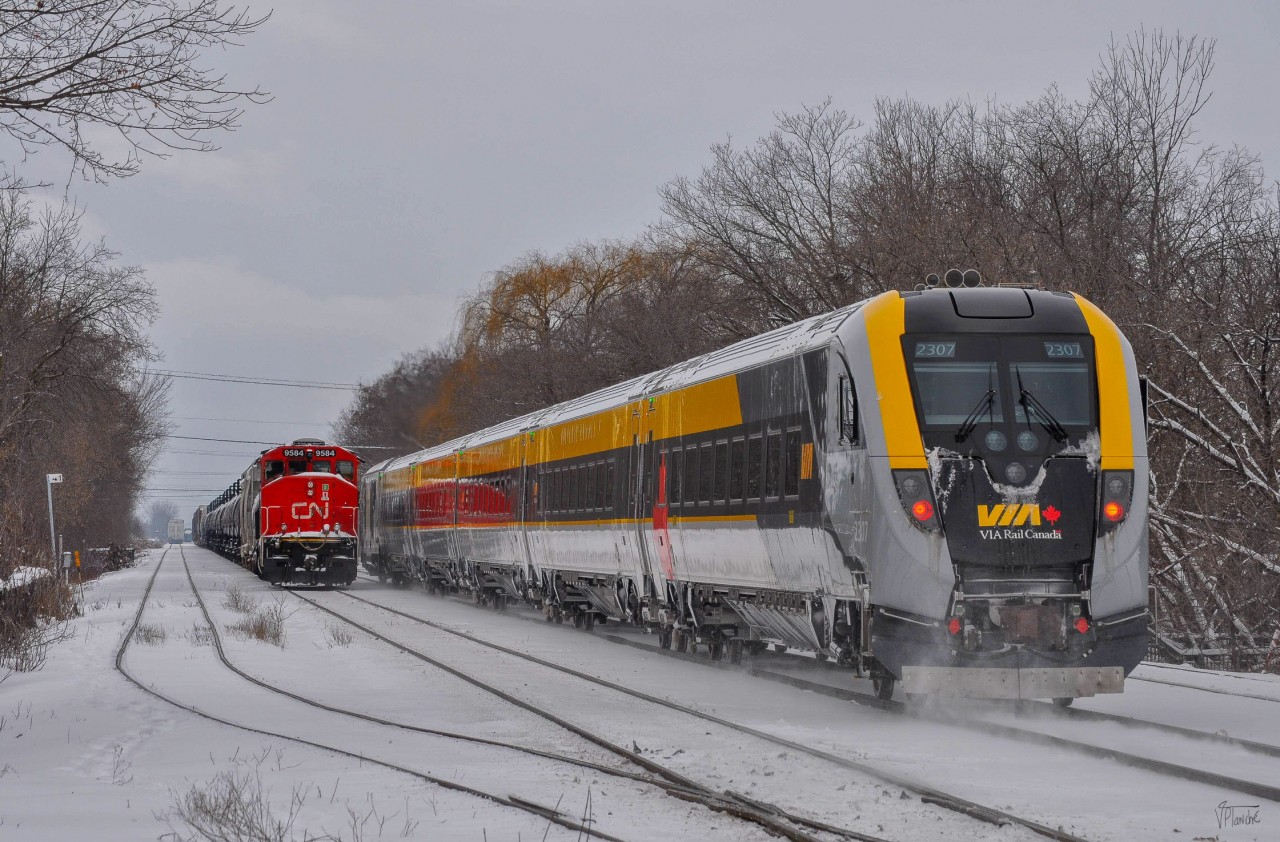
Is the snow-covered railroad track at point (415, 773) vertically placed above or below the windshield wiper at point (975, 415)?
below

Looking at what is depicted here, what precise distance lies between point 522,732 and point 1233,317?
48.8 ft

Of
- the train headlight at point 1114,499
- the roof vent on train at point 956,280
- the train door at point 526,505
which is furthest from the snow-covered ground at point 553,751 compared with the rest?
the train door at point 526,505

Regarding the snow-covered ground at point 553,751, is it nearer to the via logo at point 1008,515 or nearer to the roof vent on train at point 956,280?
the via logo at point 1008,515

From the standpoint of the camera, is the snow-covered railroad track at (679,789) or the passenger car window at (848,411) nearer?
the snow-covered railroad track at (679,789)

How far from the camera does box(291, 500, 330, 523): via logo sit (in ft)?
133

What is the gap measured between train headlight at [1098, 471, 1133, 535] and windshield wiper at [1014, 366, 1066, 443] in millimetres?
471

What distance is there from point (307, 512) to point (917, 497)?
1210 inches

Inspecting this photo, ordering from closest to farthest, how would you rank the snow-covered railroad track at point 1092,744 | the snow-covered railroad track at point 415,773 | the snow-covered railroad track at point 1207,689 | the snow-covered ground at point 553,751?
the snow-covered railroad track at point 415,773, the snow-covered ground at point 553,751, the snow-covered railroad track at point 1092,744, the snow-covered railroad track at point 1207,689

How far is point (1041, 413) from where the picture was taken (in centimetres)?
1252

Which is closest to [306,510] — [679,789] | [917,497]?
[917,497]

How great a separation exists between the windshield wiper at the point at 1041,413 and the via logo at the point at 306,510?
100 feet

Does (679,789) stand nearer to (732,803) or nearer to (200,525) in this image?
(732,803)

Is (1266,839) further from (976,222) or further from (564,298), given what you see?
(564,298)

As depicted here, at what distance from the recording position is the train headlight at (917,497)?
12.1 meters
